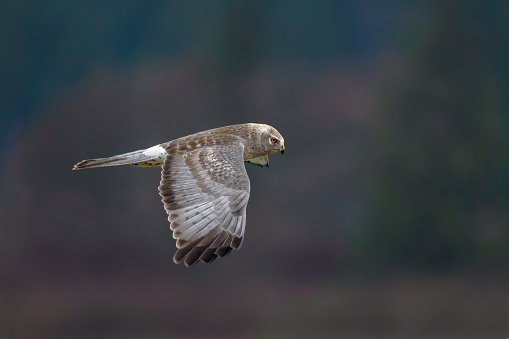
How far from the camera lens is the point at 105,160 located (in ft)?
19.4

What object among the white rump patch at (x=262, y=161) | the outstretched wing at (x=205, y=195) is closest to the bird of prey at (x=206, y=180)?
the outstretched wing at (x=205, y=195)

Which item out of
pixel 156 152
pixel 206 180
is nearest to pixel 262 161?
pixel 156 152

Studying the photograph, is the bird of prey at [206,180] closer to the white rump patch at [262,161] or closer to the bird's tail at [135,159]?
the bird's tail at [135,159]

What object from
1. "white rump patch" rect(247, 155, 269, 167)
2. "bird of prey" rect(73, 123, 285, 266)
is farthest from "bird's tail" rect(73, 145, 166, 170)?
"white rump patch" rect(247, 155, 269, 167)

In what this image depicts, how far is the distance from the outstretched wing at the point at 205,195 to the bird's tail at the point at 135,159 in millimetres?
168

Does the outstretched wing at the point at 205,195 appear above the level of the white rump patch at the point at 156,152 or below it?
below

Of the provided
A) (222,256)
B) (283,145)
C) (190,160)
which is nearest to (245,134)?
(283,145)

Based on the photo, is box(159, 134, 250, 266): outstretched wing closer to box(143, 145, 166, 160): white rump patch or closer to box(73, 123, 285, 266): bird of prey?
box(73, 123, 285, 266): bird of prey

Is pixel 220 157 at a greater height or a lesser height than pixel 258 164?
greater

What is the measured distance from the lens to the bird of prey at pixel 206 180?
15.7ft

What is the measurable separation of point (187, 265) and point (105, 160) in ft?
6.13

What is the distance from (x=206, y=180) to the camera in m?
5.30

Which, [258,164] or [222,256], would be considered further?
[258,164]

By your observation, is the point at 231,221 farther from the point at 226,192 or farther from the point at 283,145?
the point at 283,145
